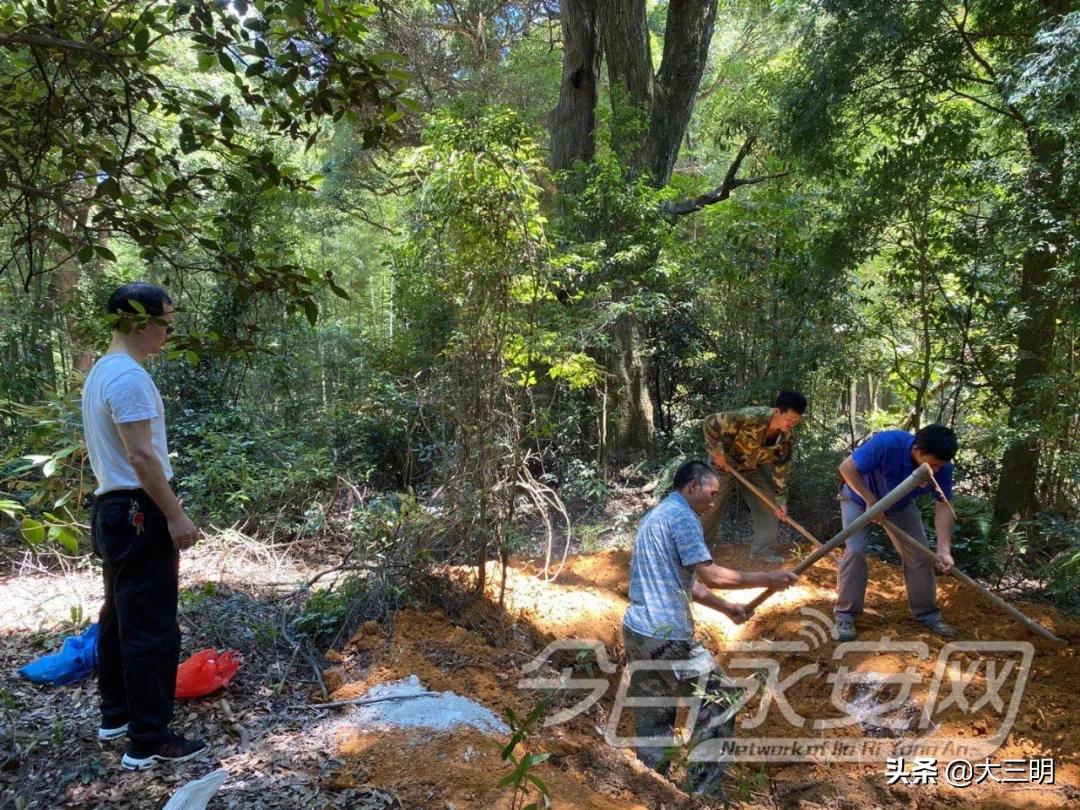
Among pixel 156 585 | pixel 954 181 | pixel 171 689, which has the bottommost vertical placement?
pixel 171 689

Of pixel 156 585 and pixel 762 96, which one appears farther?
pixel 762 96

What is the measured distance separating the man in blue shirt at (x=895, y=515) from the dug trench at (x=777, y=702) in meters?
0.18

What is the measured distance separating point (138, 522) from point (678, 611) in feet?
7.52

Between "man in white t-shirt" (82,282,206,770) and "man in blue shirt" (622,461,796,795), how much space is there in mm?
1962

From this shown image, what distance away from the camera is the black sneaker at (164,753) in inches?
96.2

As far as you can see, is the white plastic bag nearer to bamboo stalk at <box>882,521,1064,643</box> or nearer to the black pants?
the black pants

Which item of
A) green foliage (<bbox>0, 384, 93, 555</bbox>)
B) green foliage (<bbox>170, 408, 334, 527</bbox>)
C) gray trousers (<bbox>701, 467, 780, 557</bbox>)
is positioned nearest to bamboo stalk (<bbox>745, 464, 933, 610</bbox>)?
gray trousers (<bbox>701, 467, 780, 557</bbox>)

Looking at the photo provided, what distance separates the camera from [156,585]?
2.49 m

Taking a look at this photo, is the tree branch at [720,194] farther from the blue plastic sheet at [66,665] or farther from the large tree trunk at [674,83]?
the blue plastic sheet at [66,665]

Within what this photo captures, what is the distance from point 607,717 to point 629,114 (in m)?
6.22

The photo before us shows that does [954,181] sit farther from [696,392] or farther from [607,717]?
[607,717]

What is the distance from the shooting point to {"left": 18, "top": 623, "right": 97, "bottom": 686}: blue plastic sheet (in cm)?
310

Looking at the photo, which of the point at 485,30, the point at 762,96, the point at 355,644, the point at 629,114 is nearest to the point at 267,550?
the point at 355,644

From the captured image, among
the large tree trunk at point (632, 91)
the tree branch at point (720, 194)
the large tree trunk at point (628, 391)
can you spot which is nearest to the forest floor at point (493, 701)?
the large tree trunk at point (628, 391)
